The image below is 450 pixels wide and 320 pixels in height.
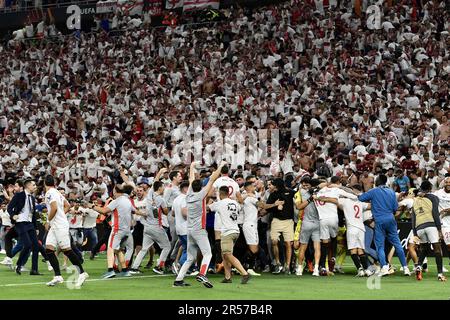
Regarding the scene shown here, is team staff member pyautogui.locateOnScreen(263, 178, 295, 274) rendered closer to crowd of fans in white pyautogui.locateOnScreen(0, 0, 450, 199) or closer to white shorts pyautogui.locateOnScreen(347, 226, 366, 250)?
white shorts pyautogui.locateOnScreen(347, 226, 366, 250)

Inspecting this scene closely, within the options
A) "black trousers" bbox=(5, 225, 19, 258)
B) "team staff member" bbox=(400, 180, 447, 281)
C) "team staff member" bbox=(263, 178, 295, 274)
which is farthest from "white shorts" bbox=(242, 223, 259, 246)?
"black trousers" bbox=(5, 225, 19, 258)

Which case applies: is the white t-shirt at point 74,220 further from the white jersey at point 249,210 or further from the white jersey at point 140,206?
the white jersey at point 249,210

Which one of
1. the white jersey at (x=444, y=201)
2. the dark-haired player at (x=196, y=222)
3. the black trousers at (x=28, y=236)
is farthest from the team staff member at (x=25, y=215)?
the white jersey at (x=444, y=201)

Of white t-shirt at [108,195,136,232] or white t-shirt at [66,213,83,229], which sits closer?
white t-shirt at [108,195,136,232]

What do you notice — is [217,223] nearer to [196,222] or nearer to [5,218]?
[196,222]

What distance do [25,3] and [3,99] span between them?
895cm

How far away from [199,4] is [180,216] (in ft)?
74.9

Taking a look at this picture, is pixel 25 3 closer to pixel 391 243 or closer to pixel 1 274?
pixel 1 274

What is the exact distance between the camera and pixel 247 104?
106 feet

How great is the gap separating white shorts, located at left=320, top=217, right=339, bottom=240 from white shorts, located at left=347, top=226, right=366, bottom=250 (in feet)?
1.56

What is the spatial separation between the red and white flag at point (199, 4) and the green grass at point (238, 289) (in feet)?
73.2

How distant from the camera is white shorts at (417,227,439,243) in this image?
741 inches

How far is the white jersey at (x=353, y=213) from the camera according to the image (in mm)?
19797
